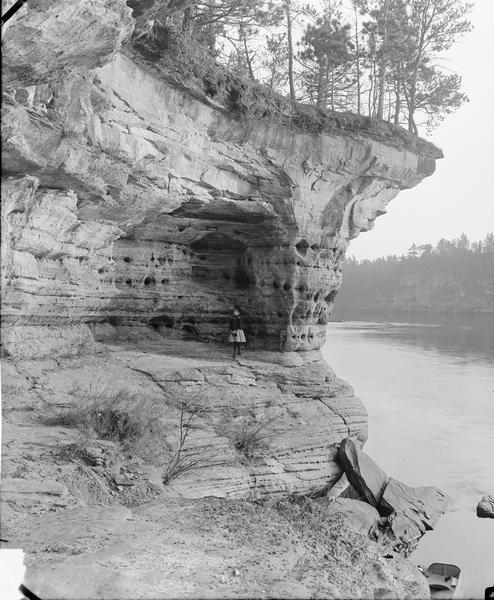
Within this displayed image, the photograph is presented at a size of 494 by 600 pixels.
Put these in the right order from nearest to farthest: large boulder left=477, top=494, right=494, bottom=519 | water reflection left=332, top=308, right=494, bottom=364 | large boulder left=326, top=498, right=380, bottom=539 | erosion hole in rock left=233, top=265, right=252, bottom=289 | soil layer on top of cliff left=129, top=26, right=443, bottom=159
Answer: soil layer on top of cliff left=129, top=26, right=443, bottom=159 → large boulder left=326, top=498, right=380, bottom=539 → large boulder left=477, top=494, right=494, bottom=519 → erosion hole in rock left=233, top=265, right=252, bottom=289 → water reflection left=332, top=308, right=494, bottom=364

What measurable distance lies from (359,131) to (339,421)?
22.8ft

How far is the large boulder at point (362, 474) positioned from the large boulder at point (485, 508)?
231 cm

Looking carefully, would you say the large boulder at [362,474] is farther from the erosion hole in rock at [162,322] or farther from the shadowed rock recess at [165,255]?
the erosion hole in rock at [162,322]

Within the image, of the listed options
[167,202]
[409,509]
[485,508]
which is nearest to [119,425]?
[167,202]

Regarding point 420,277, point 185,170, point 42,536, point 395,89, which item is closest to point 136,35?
point 185,170

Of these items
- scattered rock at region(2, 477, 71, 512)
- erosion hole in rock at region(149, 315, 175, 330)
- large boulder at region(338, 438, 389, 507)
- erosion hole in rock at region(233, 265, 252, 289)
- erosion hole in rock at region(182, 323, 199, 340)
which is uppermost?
erosion hole in rock at region(233, 265, 252, 289)

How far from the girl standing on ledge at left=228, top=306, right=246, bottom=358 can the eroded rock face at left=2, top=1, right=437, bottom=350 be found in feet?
1.94

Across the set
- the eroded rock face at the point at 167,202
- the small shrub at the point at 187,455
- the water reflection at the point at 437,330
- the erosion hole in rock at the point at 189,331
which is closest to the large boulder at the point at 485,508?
the eroded rock face at the point at 167,202

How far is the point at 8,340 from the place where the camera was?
8781 mm

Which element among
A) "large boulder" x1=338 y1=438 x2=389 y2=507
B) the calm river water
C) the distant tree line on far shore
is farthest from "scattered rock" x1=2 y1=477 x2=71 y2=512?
the distant tree line on far shore

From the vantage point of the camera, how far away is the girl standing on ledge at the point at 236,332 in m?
12.7

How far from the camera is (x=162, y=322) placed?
42.7ft

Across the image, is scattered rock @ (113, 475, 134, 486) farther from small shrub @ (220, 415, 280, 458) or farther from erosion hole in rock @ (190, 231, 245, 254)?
erosion hole in rock @ (190, 231, 245, 254)

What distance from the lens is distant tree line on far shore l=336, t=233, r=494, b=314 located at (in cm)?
4944
